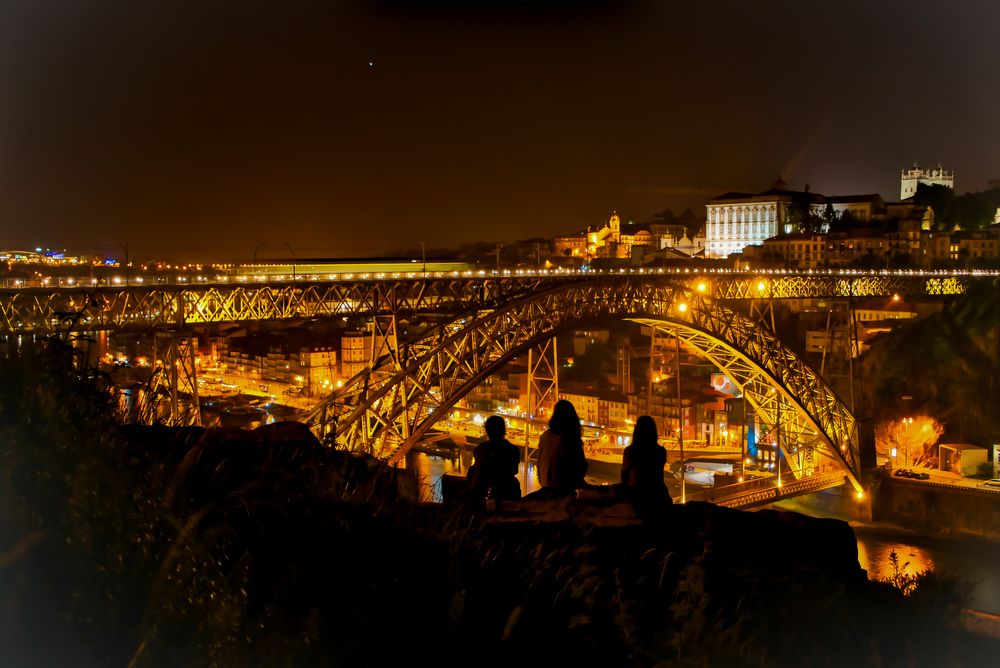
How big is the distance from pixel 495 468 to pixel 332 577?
7.54 feet

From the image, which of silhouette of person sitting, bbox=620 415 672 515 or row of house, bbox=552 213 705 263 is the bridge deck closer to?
silhouette of person sitting, bbox=620 415 672 515

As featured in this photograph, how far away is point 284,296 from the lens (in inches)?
533

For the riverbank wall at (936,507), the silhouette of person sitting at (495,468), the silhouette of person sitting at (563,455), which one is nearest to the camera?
the silhouette of person sitting at (495,468)

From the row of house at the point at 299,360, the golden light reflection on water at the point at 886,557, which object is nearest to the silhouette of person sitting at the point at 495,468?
the golden light reflection on water at the point at 886,557

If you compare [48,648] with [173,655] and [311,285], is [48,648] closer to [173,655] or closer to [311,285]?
[173,655]

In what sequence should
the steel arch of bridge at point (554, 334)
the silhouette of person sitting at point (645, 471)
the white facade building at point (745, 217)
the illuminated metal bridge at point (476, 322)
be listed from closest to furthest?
1. the silhouette of person sitting at point (645, 471)
2. the illuminated metal bridge at point (476, 322)
3. the steel arch of bridge at point (554, 334)
4. the white facade building at point (745, 217)

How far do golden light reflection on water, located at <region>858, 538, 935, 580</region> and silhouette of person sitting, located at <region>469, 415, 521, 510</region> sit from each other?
1508cm

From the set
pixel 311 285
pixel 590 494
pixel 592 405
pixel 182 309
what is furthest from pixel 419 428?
pixel 592 405

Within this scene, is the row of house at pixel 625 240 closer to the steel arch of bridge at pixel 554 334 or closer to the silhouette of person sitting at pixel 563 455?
the steel arch of bridge at pixel 554 334

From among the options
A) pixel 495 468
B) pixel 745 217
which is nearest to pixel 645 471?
pixel 495 468

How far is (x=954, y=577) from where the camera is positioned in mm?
4863

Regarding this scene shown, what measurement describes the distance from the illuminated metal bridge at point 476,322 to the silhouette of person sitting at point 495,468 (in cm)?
318

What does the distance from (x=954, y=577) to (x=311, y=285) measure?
10489 mm

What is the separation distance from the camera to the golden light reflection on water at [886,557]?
62.8ft
